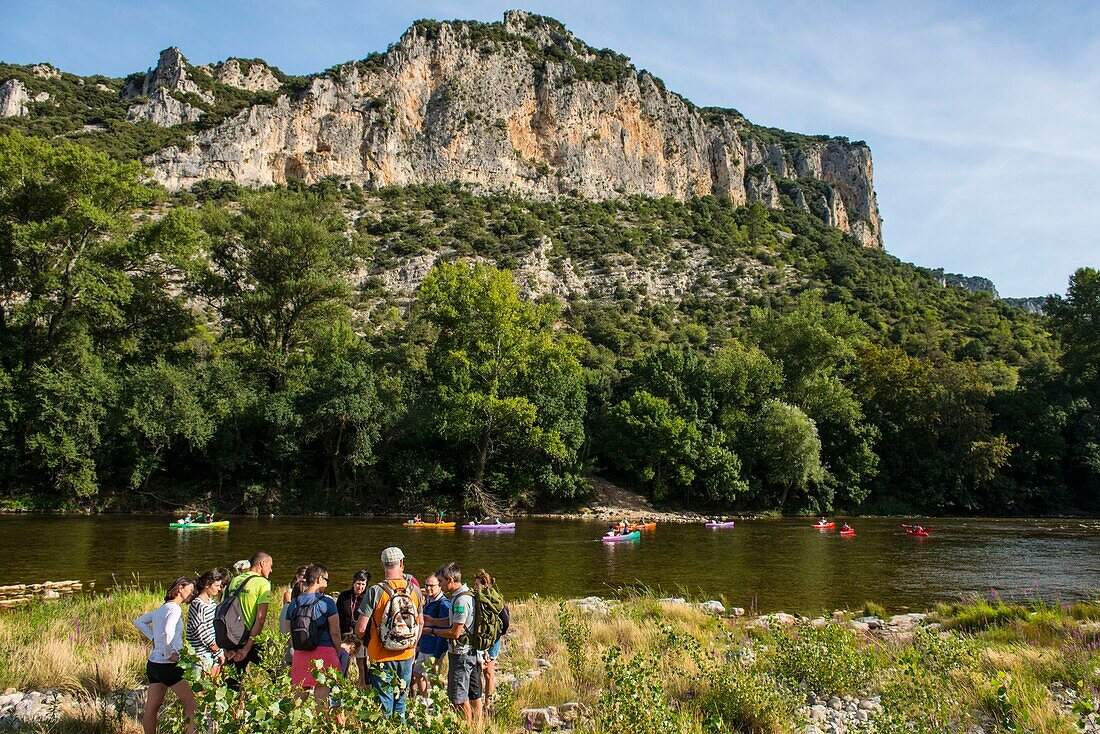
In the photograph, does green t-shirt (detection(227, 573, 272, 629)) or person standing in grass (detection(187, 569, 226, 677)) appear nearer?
person standing in grass (detection(187, 569, 226, 677))

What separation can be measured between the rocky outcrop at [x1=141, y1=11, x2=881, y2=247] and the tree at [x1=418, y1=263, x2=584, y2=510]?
168 ft

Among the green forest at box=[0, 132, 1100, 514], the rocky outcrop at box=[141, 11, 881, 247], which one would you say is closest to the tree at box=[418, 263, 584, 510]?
the green forest at box=[0, 132, 1100, 514]

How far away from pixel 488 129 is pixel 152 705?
9518cm

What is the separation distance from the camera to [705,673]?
6.78 metres

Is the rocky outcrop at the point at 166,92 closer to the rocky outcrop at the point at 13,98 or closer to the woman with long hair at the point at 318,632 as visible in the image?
the rocky outcrop at the point at 13,98

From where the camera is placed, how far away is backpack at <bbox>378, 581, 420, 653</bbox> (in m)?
5.59

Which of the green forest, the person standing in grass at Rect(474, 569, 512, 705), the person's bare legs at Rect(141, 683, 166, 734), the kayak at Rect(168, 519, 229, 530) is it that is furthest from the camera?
the green forest

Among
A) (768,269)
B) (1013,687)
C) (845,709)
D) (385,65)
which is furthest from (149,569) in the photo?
(385,65)

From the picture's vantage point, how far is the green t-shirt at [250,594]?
5648mm

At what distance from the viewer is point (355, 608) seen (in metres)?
6.12

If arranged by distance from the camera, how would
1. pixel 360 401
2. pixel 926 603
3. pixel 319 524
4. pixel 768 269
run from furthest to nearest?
pixel 768 269 → pixel 360 401 → pixel 319 524 → pixel 926 603

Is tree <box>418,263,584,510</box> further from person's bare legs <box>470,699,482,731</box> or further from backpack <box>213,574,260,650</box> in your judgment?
backpack <box>213,574,260,650</box>

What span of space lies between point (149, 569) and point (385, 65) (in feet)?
292

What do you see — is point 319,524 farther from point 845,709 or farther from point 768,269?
point 768,269
